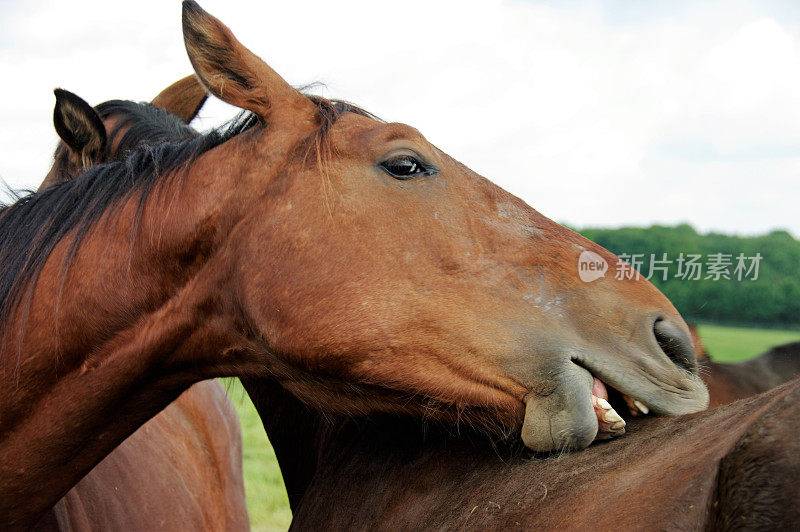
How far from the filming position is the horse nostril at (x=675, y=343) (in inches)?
73.8

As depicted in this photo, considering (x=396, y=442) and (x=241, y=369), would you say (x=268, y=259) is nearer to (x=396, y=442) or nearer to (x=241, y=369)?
(x=241, y=369)

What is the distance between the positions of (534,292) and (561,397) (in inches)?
12.6

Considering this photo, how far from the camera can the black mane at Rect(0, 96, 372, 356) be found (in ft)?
6.89

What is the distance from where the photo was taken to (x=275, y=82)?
2.16 metres

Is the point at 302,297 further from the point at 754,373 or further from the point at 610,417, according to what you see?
the point at 754,373

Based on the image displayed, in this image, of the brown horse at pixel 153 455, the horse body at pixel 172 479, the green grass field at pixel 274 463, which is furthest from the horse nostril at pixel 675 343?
the green grass field at pixel 274 463

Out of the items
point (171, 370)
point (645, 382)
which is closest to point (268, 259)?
point (171, 370)

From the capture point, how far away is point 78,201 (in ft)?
7.26

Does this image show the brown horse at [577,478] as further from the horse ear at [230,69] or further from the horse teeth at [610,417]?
the horse ear at [230,69]

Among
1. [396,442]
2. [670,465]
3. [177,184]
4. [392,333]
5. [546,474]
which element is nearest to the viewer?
[670,465]

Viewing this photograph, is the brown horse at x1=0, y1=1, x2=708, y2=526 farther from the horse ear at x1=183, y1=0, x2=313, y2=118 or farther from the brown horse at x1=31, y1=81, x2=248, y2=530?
the brown horse at x1=31, y1=81, x2=248, y2=530

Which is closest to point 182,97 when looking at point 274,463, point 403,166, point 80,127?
point 80,127

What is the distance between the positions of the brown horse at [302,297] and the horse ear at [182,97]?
2.03m

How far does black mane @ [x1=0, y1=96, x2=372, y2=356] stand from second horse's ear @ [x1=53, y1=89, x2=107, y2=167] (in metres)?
0.90
